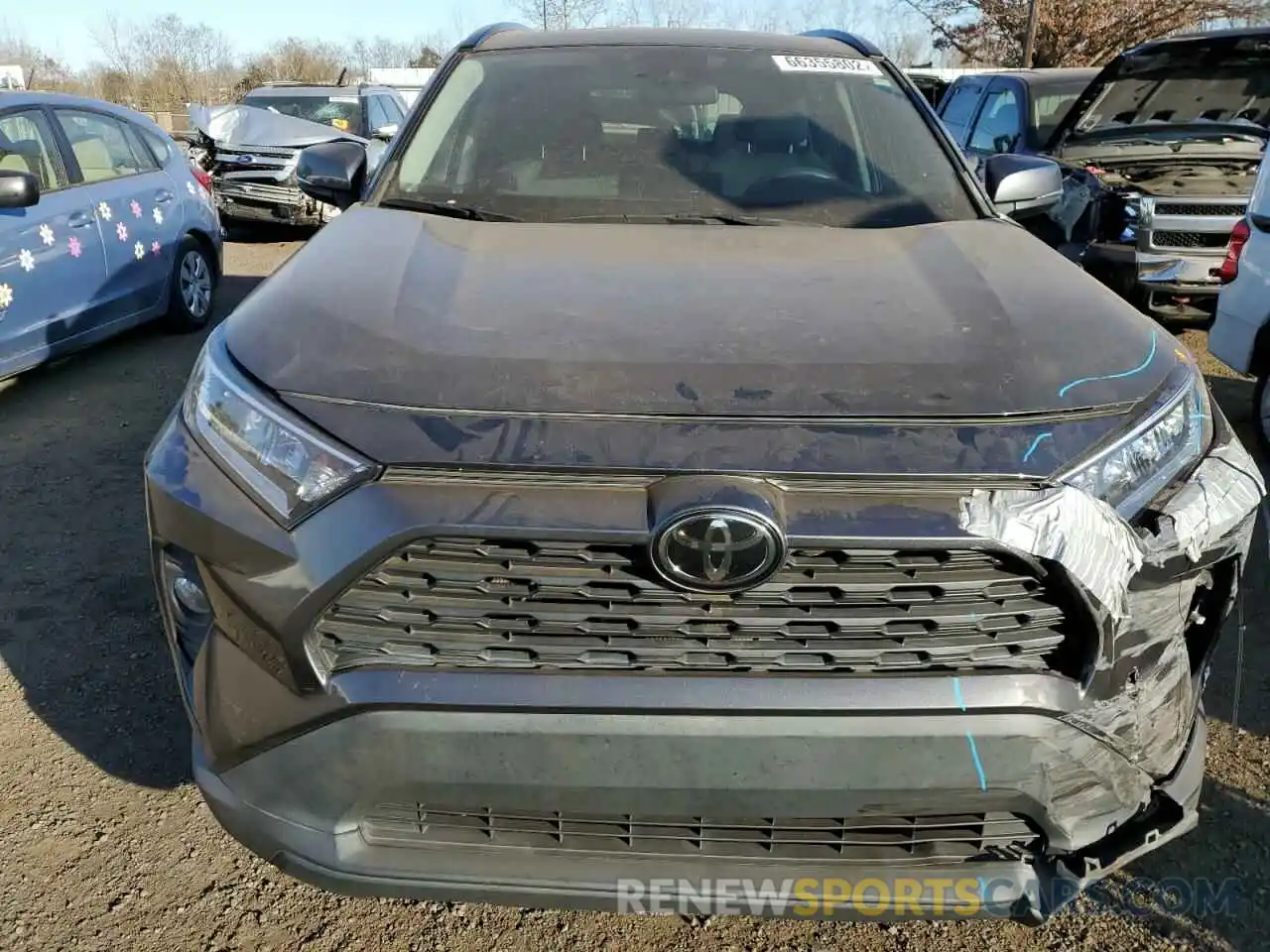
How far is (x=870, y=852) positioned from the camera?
5.50 ft

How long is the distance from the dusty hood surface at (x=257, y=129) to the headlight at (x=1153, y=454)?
32.6 feet

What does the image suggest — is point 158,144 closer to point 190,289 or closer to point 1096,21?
point 190,289

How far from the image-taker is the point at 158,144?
264 inches

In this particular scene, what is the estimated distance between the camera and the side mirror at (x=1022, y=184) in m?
3.03

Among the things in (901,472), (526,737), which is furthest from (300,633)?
(901,472)

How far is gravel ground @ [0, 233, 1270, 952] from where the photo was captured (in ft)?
6.90

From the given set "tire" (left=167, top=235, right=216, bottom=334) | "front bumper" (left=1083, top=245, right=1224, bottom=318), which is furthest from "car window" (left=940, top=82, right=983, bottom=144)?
"tire" (left=167, top=235, right=216, bottom=334)

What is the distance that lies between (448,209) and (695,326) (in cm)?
111

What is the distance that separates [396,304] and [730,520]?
878 mm

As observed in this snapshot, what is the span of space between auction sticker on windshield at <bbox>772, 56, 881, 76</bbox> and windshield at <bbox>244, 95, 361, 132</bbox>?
10.5 meters

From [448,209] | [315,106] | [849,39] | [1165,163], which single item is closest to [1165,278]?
[1165,163]

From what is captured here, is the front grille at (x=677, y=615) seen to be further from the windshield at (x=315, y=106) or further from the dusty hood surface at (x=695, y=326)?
the windshield at (x=315, y=106)

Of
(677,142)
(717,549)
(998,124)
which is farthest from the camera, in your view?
(998,124)

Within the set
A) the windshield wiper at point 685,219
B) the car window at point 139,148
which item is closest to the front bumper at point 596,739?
the windshield wiper at point 685,219
